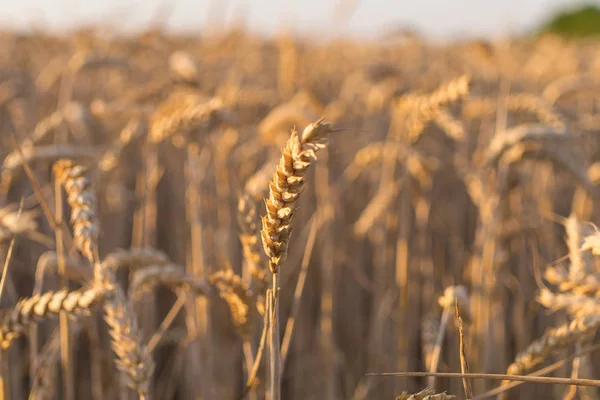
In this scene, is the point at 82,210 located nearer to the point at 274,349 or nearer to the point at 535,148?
the point at 274,349

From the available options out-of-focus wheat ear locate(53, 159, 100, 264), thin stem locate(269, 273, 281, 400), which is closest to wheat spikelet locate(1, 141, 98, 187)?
out-of-focus wheat ear locate(53, 159, 100, 264)

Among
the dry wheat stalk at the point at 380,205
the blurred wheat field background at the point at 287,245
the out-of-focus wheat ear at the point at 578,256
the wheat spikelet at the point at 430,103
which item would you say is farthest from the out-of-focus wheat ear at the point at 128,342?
the dry wheat stalk at the point at 380,205

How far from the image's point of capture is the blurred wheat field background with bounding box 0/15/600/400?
950 mm

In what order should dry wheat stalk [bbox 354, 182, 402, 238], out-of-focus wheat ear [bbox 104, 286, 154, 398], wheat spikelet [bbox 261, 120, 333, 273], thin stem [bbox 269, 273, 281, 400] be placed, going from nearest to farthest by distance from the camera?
wheat spikelet [bbox 261, 120, 333, 273], thin stem [bbox 269, 273, 281, 400], out-of-focus wheat ear [bbox 104, 286, 154, 398], dry wheat stalk [bbox 354, 182, 402, 238]

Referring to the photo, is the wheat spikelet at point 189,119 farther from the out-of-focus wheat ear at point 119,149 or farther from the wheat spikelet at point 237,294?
the wheat spikelet at point 237,294

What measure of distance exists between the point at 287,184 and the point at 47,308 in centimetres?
46

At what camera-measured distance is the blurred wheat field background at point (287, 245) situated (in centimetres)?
95

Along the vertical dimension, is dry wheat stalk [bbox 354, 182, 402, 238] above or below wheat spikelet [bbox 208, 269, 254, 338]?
above

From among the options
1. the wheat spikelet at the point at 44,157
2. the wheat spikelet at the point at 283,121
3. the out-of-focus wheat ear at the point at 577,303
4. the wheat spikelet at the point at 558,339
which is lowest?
the wheat spikelet at the point at 558,339

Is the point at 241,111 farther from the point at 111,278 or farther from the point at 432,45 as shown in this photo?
the point at 432,45

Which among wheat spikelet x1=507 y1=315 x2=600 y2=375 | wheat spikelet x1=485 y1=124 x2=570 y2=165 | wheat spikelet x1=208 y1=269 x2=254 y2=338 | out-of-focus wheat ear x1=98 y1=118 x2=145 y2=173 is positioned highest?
out-of-focus wheat ear x1=98 y1=118 x2=145 y2=173

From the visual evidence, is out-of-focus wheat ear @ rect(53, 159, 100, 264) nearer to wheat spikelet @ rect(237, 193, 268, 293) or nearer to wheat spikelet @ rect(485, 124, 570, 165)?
wheat spikelet @ rect(237, 193, 268, 293)

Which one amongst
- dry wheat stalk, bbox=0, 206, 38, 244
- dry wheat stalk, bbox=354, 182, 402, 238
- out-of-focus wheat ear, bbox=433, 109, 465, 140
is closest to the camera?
dry wheat stalk, bbox=0, 206, 38, 244

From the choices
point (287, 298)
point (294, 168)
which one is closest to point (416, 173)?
point (287, 298)
